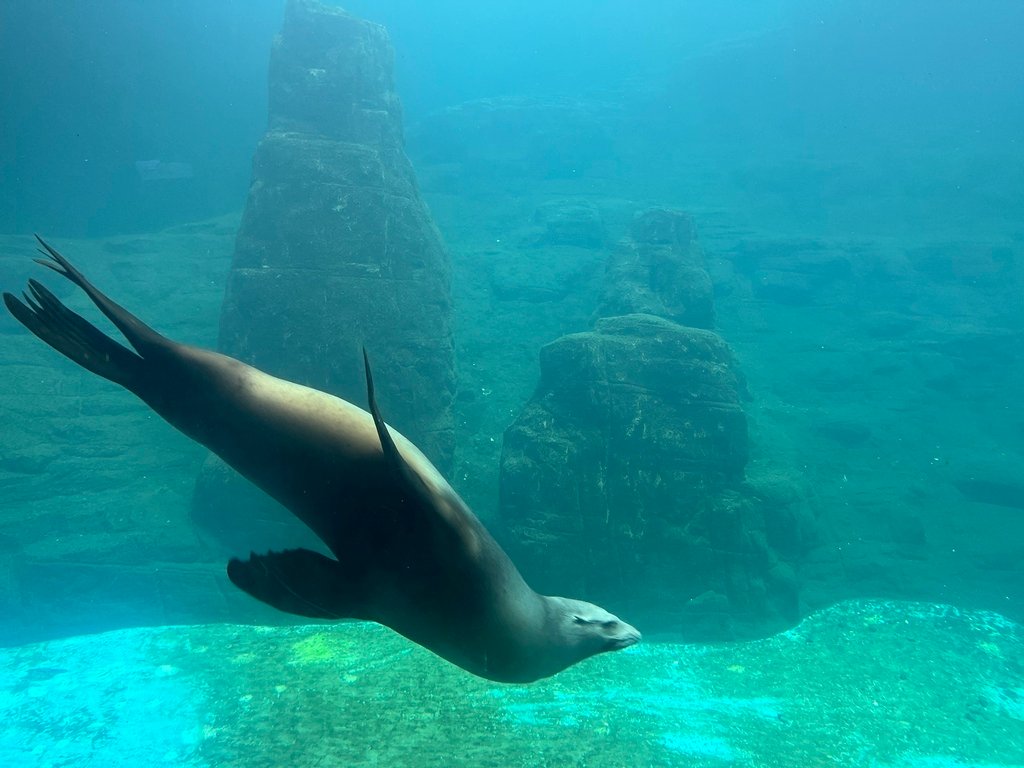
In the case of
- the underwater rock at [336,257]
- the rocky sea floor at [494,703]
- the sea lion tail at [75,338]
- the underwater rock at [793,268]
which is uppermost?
the underwater rock at [793,268]

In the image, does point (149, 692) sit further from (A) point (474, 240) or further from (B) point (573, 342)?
(A) point (474, 240)

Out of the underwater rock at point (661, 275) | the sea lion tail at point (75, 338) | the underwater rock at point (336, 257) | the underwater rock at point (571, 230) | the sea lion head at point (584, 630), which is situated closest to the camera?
the sea lion tail at point (75, 338)

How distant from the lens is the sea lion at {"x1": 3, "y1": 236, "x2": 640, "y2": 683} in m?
2.00

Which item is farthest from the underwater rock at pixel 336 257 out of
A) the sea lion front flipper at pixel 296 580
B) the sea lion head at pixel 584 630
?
the sea lion front flipper at pixel 296 580

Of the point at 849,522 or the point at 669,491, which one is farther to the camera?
the point at 849,522

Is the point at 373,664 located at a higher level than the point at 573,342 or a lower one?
lower

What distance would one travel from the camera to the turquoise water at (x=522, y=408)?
576cm

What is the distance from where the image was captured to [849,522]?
10.2m

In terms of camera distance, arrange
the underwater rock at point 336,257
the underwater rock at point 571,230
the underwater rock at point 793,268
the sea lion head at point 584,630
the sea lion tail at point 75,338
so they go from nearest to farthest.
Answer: the sea lion tail at point 75,338 → the sea lion head at point 584,630 → the underwater rock at point 336,257 → the underwater rock at point 793,268 → the underwater rock at point 571,230

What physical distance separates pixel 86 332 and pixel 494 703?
4823mm

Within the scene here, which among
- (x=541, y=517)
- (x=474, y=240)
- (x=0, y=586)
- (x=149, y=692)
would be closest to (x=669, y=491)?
(x=541, y=517)

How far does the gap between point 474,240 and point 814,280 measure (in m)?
10.2

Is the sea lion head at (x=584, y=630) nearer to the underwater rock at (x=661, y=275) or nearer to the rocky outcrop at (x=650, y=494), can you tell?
the rocky outcrop at (x=650, y=494)

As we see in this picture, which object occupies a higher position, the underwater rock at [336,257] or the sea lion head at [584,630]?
the underwater rock at [336,257]
